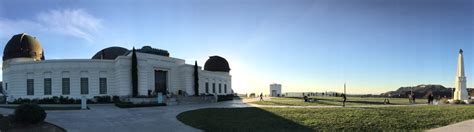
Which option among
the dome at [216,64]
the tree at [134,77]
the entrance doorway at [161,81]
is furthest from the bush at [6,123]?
the dome at [216,64]

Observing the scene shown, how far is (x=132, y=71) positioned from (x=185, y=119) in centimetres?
1993

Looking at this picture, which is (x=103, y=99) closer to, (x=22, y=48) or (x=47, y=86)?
(x=47, y=86)

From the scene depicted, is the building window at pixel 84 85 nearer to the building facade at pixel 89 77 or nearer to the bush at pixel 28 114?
the building facade at pixel 89 77

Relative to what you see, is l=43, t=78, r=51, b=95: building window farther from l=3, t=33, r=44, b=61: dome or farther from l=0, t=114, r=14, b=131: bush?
l=0, t=114, r=14, b=131: bush

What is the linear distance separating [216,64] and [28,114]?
4838 cm

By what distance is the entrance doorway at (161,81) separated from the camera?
138ft

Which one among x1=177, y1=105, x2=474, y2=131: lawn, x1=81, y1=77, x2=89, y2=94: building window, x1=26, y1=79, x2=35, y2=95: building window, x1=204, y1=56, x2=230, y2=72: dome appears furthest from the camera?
x1=204, y1=56, x2=230, y2=72: dome

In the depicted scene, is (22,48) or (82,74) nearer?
(82,74)

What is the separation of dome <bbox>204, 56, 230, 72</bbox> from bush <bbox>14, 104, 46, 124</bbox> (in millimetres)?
47661

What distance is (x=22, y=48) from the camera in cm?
4541

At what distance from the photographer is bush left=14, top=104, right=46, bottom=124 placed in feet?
49.8

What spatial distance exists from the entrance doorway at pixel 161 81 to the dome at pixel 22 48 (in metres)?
17.8

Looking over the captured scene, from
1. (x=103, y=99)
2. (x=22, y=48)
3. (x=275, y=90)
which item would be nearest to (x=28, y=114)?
(x=103, y=99)

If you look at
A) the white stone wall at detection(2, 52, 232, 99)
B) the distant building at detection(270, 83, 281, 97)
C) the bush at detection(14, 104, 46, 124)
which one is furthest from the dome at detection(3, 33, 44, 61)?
the distant building at detection(270, 83, 281, 97)
